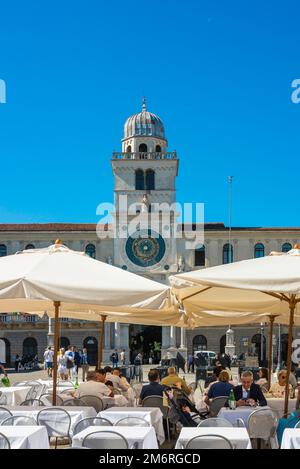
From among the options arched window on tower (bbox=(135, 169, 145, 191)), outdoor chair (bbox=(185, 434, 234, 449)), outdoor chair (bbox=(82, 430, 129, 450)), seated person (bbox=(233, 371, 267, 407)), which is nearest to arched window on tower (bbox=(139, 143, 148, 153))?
arched window on tower (bbox=(135, 169, 145, 191))

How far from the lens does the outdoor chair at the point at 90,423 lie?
30.5 ft

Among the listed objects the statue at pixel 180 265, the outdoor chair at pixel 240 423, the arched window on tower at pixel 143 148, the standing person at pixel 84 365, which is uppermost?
the arched window on tower at pixel 143 148

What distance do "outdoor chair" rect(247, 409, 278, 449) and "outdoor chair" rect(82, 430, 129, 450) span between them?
2583mm

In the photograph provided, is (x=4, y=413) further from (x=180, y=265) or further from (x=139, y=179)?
(x=139, y=179)

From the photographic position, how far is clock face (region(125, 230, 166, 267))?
6069 cm

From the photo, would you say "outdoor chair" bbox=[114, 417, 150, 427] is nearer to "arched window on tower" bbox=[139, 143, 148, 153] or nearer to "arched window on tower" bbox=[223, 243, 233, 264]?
"arched window on tower" bbox=[223, 243, 233, 264]

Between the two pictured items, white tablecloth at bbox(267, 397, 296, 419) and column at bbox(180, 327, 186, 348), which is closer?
white tablecloth at bbox(267, 397, 296, 419)

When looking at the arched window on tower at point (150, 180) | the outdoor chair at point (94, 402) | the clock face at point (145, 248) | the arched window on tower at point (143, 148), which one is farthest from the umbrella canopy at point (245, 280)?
the arched window on tower at point (143, 148)

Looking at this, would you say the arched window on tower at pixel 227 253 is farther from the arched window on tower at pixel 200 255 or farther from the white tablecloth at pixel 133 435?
the white tablecloth at pixel 133 435

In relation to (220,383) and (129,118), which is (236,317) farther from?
(129,118)

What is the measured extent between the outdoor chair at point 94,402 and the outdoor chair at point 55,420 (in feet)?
5.14

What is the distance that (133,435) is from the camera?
28.2 feet
